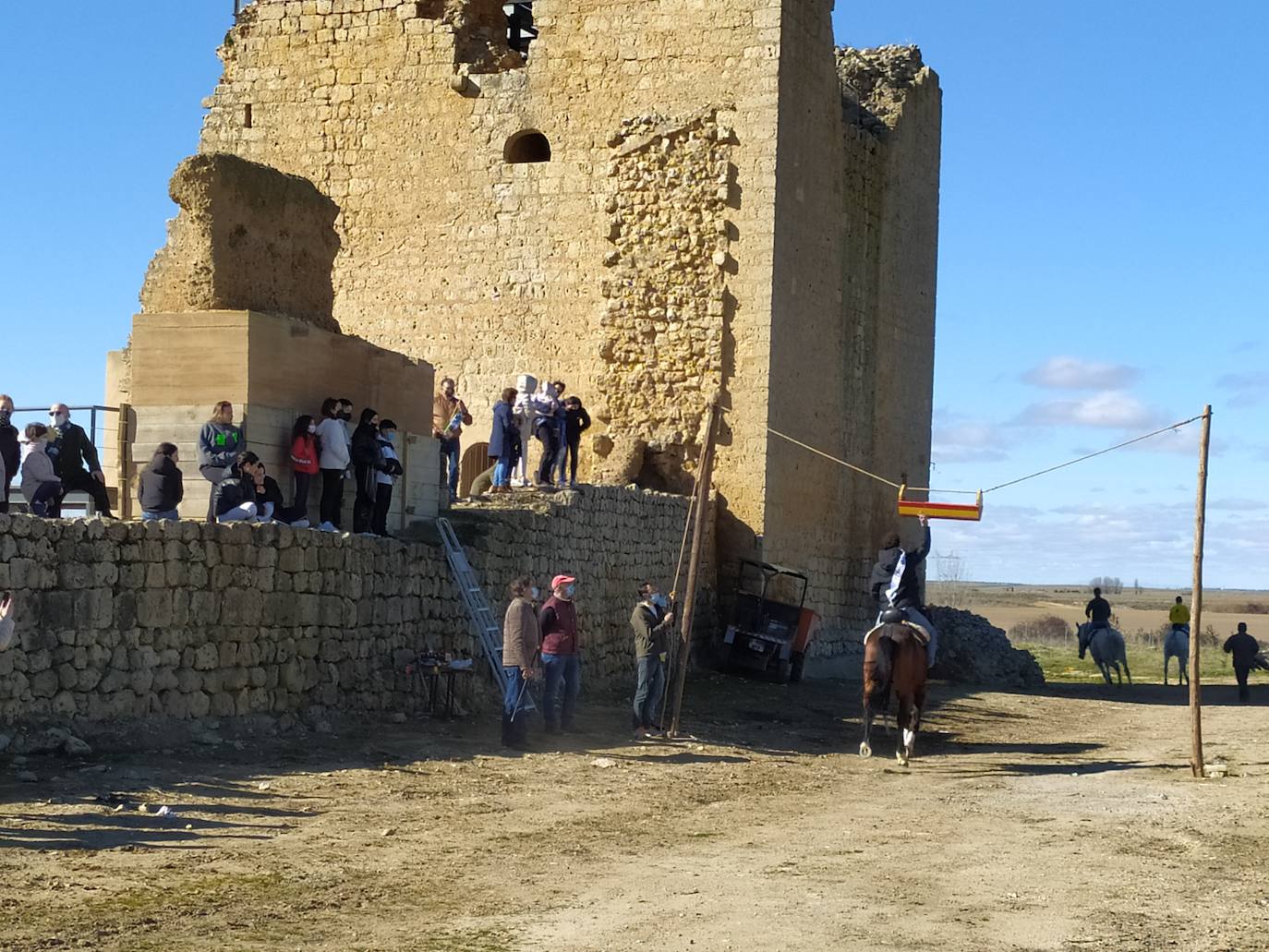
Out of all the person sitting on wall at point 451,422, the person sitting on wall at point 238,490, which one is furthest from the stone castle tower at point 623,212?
the person sitting on wall at point 238,490

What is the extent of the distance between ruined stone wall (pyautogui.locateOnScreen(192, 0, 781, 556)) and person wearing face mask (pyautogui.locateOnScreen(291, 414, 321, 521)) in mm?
8550

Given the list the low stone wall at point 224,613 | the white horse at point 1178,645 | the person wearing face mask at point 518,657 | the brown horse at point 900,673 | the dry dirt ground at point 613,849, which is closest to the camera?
the dry dirt ground at point 613,849

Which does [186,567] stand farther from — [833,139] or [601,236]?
[833,139]

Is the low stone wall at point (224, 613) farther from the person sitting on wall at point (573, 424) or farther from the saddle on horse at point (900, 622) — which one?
the saddle on horse at point (900, 622)

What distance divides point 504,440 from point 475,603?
3597 millimetres

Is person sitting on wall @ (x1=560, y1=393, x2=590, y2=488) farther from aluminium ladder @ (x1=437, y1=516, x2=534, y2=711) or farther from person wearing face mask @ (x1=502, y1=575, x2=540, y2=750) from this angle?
person wearing face mask @ (x1=502, y1=575, x2=540, y2=750)

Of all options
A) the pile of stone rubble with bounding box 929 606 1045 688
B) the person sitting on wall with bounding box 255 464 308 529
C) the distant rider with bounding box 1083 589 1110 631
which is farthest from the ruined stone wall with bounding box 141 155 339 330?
the distant rider with bounding box 1083 589 1110 631

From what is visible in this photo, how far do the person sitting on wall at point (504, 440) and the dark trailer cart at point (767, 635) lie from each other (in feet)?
12.7

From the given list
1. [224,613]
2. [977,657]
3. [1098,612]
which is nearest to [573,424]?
[224,613]

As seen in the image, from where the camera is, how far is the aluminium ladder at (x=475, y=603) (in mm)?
15344

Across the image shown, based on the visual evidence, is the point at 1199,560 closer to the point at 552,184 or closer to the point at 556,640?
the point at 556,640

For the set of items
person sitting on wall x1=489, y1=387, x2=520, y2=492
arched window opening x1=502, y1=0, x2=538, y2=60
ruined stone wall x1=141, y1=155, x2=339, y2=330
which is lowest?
person sitting on wall x1=489, y1=387, x2=520, y2=492

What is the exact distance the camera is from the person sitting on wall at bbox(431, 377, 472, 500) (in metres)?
18.7

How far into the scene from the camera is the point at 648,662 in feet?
48.8
